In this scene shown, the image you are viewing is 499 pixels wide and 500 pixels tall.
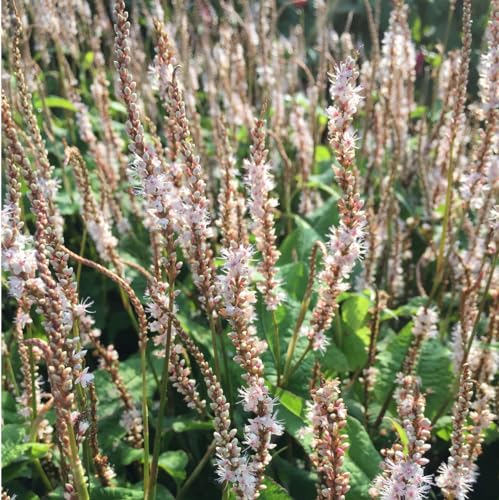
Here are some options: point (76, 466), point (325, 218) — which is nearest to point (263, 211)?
point (76, 466)

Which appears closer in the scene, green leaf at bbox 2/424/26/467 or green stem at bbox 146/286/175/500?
green stem at bbox 146/286/175/500

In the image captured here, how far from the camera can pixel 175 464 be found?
1410mm

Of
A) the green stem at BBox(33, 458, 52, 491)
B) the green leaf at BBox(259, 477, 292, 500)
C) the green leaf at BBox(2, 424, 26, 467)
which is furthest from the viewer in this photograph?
the green stem at BBox(33, 458, 52, 491)

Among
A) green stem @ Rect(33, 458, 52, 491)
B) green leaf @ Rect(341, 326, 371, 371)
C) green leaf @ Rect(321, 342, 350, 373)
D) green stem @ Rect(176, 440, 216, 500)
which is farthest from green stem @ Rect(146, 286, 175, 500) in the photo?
green leaf @ Rect(341, 326, 371, 371)

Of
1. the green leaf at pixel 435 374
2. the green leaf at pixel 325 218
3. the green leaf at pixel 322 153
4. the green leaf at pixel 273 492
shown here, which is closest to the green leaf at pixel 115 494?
the green leaf at pixel 273 492

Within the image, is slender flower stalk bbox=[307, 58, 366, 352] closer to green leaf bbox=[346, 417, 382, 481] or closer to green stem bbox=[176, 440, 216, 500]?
green leaf bbox=[346, 417, 382, 481]

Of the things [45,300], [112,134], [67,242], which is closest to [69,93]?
[112,134]

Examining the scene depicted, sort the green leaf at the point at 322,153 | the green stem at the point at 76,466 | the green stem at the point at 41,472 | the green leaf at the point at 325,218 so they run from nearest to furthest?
the green stem at the point at 76,466 < the green stem at the point at 41,472 < the green leaf at the point at 325,218 < the green leaf at the point at 322,153

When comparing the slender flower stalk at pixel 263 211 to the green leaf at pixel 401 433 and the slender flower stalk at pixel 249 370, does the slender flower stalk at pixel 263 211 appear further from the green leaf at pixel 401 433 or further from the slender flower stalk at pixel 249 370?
the green leaf at pixel 401 433

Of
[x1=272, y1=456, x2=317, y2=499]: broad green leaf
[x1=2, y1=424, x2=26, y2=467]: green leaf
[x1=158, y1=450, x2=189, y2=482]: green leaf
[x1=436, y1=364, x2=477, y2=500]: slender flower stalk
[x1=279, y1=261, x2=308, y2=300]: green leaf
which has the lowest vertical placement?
[x1=272, y1=456, x2=317, y2=499]: broad green leaf

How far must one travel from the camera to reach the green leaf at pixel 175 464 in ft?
4.55

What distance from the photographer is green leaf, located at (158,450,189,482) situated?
139cm

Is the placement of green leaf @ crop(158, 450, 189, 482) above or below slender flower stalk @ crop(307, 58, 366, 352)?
below

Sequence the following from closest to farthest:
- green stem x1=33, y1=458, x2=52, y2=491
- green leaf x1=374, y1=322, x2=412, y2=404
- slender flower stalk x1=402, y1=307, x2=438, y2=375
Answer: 1. green stem x1=33, y1=458, x2=52, y2=491
2. slender flower stalk x1=402, y1=307, x2=438, y2=375
3. green leaf x1=374, y1=322, x2=412, y2=404
